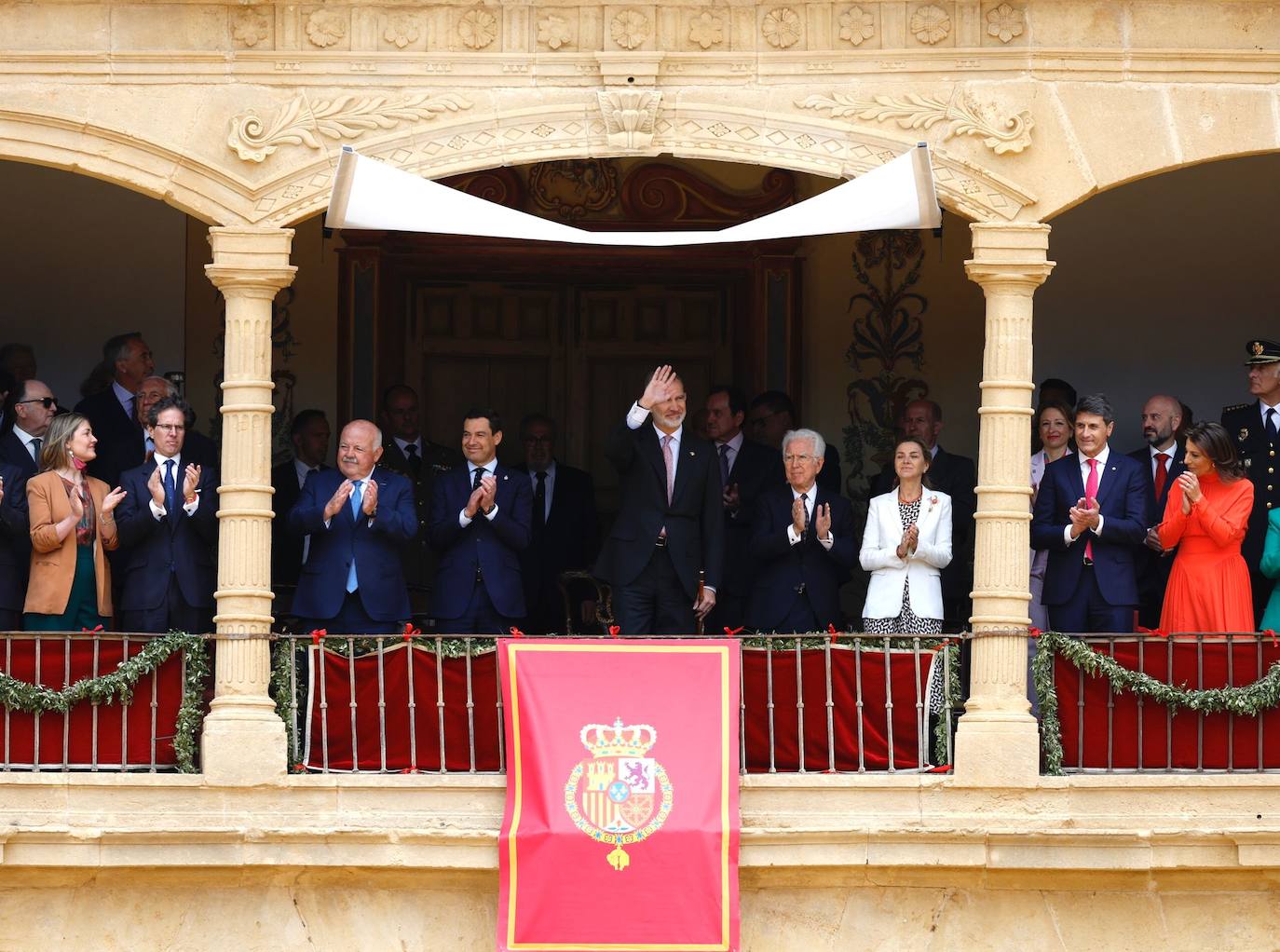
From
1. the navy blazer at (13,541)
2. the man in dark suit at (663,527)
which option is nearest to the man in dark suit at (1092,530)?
the man in dark suit at (663,527)

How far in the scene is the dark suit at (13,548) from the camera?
40.3 feet

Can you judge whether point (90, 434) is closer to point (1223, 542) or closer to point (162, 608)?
point (162, 608)

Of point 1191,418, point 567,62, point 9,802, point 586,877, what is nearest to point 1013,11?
point 567,62

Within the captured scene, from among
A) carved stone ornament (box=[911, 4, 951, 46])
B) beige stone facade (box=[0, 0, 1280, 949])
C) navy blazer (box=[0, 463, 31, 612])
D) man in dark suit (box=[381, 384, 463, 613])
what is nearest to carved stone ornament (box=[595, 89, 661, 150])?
beige stone facade (box=[0, 0, 1280, 949])

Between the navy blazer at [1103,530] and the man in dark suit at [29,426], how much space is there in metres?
5.11

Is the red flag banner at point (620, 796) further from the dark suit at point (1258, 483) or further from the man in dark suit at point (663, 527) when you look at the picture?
the dark suit at point (1258, 483)

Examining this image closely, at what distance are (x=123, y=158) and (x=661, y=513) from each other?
3165mm

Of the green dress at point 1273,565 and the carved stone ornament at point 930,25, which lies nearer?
the carved stone ornament at point 930,25

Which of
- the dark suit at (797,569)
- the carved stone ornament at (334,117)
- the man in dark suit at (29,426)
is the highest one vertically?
the carved stone ornament at (334,117)

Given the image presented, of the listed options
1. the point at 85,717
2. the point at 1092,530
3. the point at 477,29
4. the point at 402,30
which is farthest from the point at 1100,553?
the point at 85,717

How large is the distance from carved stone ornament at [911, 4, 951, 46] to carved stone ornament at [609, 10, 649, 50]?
1311mm

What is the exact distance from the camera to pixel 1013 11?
12.3 metres

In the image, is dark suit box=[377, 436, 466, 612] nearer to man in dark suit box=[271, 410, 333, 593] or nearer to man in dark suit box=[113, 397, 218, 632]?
man in dark suit box=[271, 410, 333, 593]

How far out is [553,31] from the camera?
484 inches
